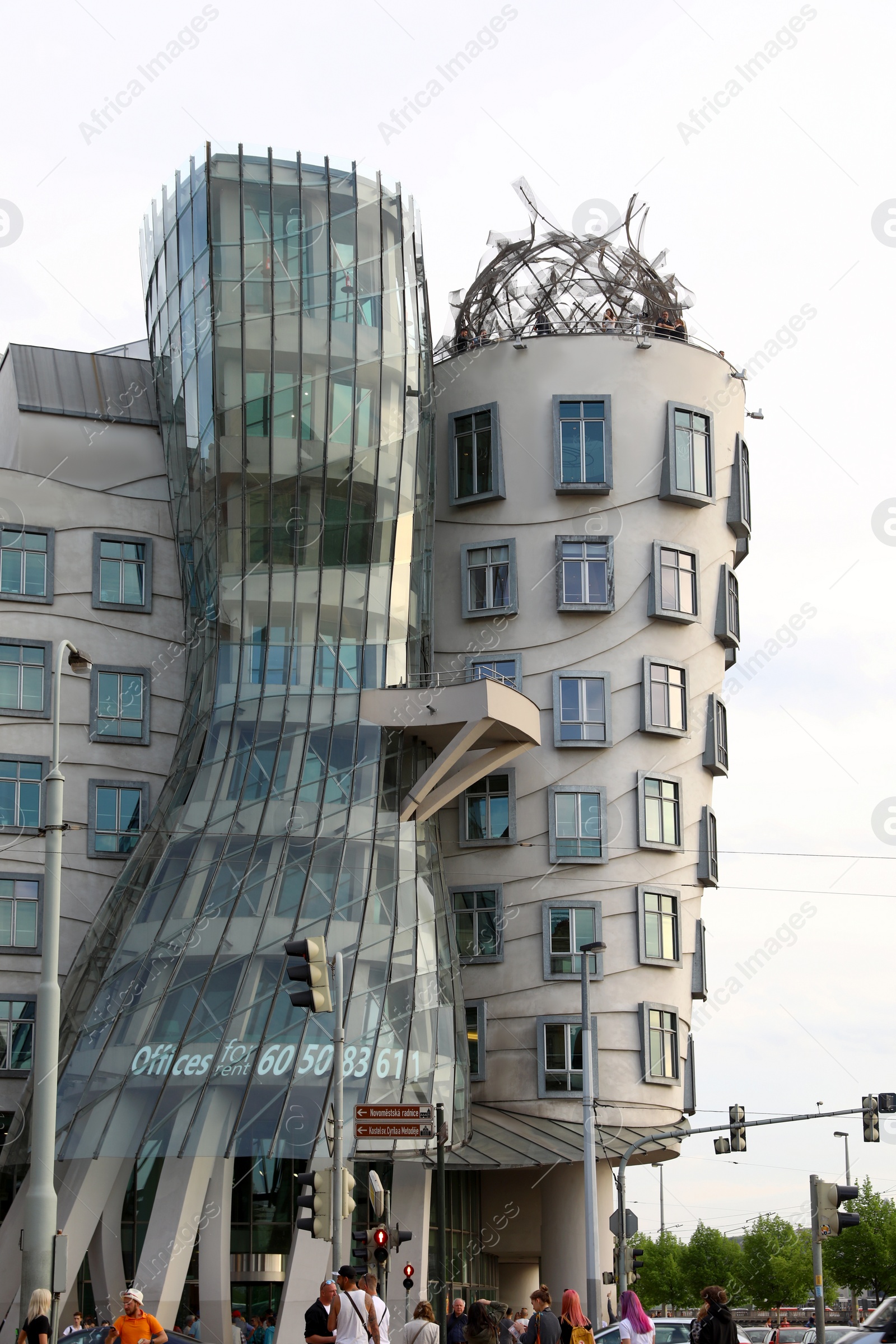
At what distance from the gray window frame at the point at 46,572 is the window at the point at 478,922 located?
1266 centimetres

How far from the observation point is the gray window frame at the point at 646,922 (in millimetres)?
42969

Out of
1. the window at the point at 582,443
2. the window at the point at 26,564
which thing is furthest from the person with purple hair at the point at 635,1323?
the window at the point at 582,443

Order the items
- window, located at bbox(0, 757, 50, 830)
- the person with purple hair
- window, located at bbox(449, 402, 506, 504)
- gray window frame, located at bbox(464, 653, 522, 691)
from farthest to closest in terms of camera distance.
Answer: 1. window, located at bbox(449, 402, 506, 504)
2. gray window frame, located at bbox(464, 653, 522, 691)
3. window, located at bbox(0, 757, 50, 830)
4. the person with purple hair

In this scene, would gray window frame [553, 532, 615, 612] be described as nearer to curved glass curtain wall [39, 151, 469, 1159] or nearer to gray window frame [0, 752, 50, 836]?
curved glass curtain wall [39, 151, 469, 1159]

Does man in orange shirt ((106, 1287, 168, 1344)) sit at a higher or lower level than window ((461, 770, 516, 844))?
lower

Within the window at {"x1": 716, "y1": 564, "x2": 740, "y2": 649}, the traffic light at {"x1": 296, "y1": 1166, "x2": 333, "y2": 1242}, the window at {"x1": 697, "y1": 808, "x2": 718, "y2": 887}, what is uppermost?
the window at {"x1": 716, "y1": 564, "x2": 740, "y2": 649}

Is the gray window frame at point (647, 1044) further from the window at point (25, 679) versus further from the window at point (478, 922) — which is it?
the window at point (25, 679)

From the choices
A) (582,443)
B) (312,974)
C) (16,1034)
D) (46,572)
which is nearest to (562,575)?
(582,443)

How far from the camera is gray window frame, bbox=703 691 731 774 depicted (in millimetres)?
45312

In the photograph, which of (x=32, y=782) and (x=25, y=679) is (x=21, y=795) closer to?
(x=32, y=782)

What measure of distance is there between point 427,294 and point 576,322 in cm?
583

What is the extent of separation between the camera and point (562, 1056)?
4188cm

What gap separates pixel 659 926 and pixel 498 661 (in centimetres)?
797

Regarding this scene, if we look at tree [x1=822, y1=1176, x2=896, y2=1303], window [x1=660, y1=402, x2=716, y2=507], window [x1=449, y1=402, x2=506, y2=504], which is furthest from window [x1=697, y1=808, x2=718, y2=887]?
tree [x1=822, y1=1176, x2=896, y2=1303]
